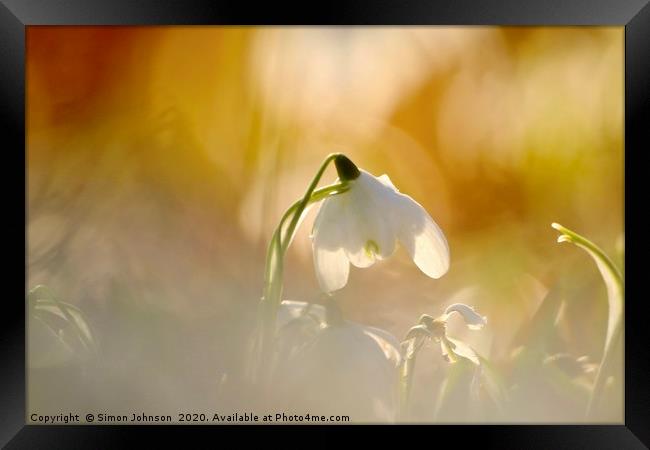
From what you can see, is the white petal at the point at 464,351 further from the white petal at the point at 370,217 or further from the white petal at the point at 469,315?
the white petal at the point at 370,217

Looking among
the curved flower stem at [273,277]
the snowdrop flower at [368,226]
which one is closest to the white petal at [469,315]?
the snowdrop flower at [368,226]

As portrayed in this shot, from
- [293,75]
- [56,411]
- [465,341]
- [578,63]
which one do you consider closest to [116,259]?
[56,411]

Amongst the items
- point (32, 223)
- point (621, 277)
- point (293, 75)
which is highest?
point (293, 75)

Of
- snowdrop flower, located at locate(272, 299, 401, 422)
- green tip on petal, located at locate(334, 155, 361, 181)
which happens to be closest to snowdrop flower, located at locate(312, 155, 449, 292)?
green tip on petal, located at locate(334, 155, 361, 181)

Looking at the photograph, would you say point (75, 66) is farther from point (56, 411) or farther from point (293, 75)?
point (56, 411)

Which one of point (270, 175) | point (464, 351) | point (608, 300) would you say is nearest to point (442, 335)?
point (464, 351)

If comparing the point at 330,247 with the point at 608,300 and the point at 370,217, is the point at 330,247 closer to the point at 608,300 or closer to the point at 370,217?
the point at 370,217
